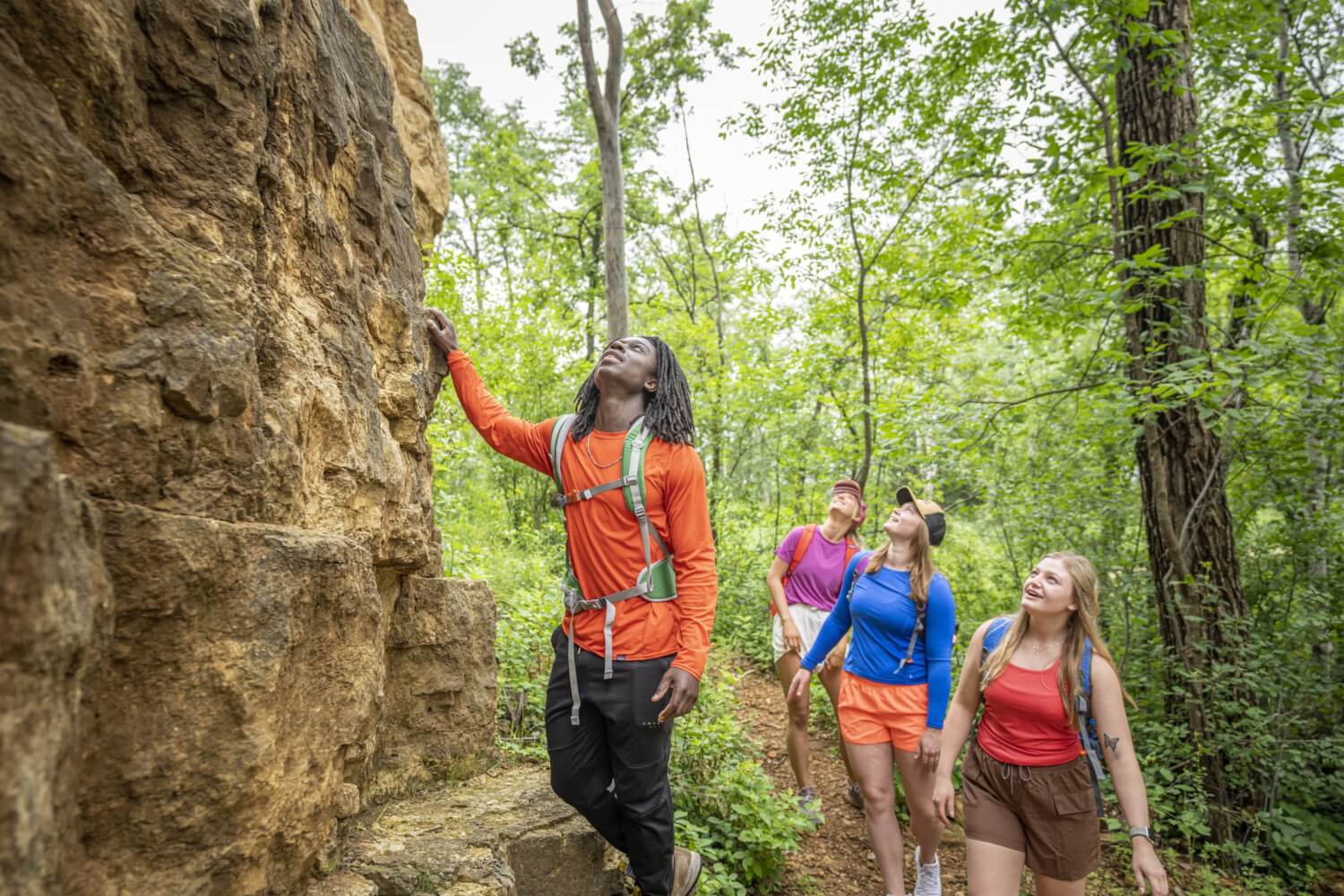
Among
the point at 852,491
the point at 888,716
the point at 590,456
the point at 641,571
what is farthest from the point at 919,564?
the point at 590,456

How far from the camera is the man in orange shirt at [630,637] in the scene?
3.06m

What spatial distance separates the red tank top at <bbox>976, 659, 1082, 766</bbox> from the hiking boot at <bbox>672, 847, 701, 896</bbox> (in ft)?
5.13

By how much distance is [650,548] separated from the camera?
3.16 metres

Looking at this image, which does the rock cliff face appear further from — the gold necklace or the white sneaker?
the white sneaker

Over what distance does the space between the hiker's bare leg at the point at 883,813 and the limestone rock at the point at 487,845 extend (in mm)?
1537

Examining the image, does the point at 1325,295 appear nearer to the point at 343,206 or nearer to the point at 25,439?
the point at 343,206

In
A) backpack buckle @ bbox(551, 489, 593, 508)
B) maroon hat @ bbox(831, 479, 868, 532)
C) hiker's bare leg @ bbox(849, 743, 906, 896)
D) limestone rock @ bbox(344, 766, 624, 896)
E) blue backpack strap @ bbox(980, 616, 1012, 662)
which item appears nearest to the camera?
limestone rock @ bbox(344, 766, 624, 896)

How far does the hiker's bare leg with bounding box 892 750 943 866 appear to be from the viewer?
4180 millimetres

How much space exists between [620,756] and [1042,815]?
6.61 ft

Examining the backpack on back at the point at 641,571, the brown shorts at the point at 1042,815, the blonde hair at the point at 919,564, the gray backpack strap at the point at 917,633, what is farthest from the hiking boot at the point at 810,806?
the backpack on back at the point at 641,571

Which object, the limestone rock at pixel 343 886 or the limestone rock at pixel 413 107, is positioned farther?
the limestone rock at pixel 413 107

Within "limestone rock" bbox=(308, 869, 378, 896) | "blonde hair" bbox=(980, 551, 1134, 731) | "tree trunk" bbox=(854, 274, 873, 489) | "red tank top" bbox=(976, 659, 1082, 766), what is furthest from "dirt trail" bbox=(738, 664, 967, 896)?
"tree trunk" bbox=(854, 274, 873, 489)

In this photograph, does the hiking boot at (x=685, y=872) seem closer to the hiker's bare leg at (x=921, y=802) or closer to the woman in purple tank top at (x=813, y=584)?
the hiker's bare leg at (x=921, y=802)

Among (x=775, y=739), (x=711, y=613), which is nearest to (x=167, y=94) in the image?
(x=711, y=613)
